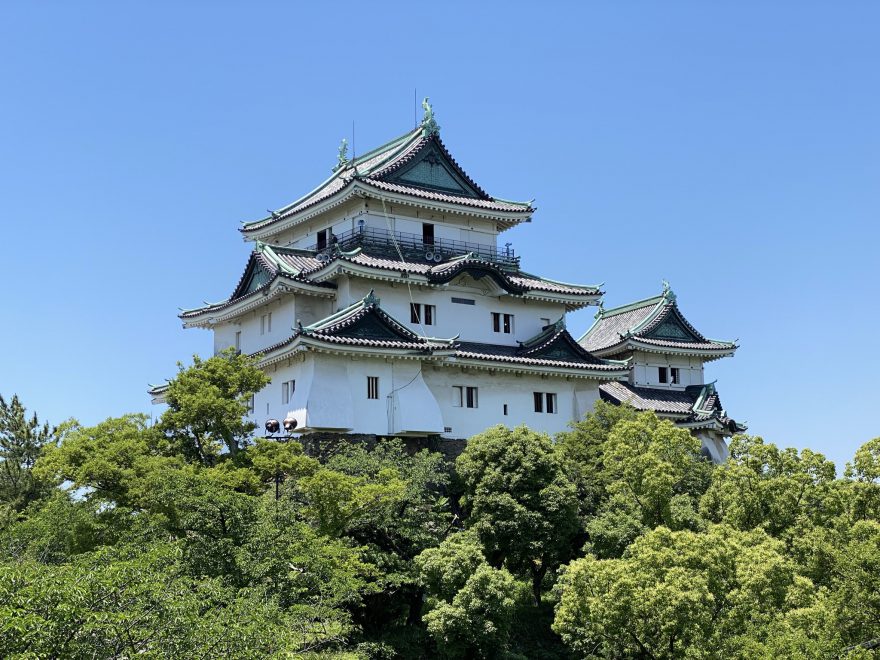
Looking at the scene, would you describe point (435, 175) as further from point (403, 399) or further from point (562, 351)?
point (403, 399)

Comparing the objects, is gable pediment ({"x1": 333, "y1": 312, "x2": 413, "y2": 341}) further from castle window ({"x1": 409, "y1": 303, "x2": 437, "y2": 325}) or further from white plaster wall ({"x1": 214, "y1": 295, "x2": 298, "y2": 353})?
white plaster wall ({"x1": 214, "y1": 295, "x2": 298, "y2": 353})

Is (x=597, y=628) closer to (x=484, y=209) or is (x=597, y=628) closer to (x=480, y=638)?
(x=480, y=638)

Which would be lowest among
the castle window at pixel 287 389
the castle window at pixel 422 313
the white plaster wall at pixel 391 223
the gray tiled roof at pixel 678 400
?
the castle window at pixel 287 389

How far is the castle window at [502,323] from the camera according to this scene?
46062 mm

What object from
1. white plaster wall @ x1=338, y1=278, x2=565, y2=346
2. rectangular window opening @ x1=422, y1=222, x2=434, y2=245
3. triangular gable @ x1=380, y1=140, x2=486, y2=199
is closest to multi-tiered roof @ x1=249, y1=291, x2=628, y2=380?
white plaster wall @ x1=338, y1=278, x2=565, y2=346

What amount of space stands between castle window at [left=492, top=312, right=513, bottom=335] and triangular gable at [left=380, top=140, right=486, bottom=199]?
5612 mm

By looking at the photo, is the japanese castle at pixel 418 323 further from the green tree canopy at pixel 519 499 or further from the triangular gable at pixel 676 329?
the green tree canopy at pixel 519 499

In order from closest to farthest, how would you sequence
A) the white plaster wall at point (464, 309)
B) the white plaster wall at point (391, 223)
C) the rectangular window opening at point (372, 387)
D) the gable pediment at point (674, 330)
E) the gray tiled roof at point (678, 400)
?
1. the rectangular window opening at point (372, 387)
2. the white plaster wall at point (464, 309)
3. the white plaster wall at point (391, 223)
4. the gray tiled roof at point (678, 400)
5. the gable pediment at point (674, 330)

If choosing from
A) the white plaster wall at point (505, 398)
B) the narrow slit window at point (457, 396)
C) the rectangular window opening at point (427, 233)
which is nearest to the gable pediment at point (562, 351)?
the white plaster wall at point (505, 398)

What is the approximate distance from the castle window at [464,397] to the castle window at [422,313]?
311 centimetres

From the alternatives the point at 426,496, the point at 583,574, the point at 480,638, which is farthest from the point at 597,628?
the point at 426,496

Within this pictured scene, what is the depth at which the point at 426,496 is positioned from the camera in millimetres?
37219

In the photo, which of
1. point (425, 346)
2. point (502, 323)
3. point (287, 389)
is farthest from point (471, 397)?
point (287, 389)

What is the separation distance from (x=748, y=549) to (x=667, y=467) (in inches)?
216
